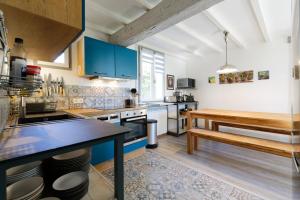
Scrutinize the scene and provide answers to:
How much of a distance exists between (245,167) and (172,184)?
130 cm

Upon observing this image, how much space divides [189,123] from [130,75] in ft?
5.18

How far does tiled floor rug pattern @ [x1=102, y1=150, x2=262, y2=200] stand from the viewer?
Answer: 165 cm

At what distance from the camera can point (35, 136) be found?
0.67m

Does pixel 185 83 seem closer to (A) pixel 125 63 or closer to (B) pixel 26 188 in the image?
(A) pixel 125 63

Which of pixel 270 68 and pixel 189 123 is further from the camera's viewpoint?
pixel 270 68

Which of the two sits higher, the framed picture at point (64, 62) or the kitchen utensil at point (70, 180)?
the framed picture at point (64, 62)

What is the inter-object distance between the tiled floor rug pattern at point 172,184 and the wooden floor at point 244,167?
169mm

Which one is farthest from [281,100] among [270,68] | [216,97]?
[216,97]

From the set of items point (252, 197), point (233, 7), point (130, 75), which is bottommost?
point (252, 197)

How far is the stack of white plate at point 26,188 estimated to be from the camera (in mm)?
615

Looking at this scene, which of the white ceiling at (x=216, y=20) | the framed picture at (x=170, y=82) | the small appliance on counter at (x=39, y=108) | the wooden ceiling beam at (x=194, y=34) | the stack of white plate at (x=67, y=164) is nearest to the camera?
the stack of white plate at (x=67, y=164)

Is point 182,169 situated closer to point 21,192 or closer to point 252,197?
point 252,197

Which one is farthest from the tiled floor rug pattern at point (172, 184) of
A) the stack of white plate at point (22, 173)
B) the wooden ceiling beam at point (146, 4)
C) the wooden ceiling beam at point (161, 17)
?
the wooden ceiling beam at point (146, 4)

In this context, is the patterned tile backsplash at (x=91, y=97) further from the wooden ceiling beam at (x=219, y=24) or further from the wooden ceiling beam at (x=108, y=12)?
the wooden ceiling beam at (x=219, y=24)
